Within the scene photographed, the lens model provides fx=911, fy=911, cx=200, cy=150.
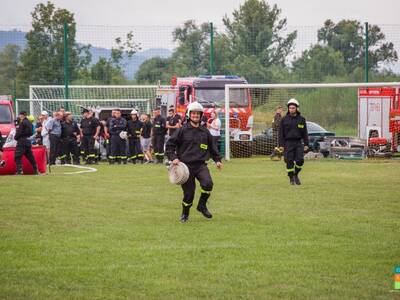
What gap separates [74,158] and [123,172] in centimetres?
517

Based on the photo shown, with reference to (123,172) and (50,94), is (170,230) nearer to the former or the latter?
(123,172)

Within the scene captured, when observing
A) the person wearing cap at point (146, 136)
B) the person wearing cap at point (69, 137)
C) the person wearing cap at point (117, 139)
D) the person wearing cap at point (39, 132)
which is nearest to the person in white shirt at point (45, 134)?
the person wearing cap at point (39, 132)

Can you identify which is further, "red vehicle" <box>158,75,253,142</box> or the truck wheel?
the truck wheel

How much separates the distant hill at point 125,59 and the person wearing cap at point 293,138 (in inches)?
629

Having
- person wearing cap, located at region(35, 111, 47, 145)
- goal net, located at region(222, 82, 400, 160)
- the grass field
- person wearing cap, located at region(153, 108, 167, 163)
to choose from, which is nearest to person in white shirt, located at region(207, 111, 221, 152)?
goal net, located at region(222, 82, 400, 160)

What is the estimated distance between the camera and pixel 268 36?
39.2 metres

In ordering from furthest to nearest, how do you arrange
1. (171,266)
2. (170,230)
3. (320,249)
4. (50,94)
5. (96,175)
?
(50,94) < (96,175) < (170,230) < (320,249) < (171,266)

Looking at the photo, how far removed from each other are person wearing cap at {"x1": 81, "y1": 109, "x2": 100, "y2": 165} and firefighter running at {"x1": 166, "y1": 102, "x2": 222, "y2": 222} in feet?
51.2

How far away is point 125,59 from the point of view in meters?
39.6

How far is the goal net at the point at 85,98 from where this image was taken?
3544 centimetres

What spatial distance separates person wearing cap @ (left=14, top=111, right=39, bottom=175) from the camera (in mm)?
23188

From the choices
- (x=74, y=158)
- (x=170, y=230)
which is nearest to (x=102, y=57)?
(x=74, y=158)

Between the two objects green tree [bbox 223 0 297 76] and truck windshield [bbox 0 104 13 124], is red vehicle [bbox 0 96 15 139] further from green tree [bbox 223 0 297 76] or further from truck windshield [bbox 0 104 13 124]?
green tree [bbox 223 0 297 76]

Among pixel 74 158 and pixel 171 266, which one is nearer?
pixel 171 266
